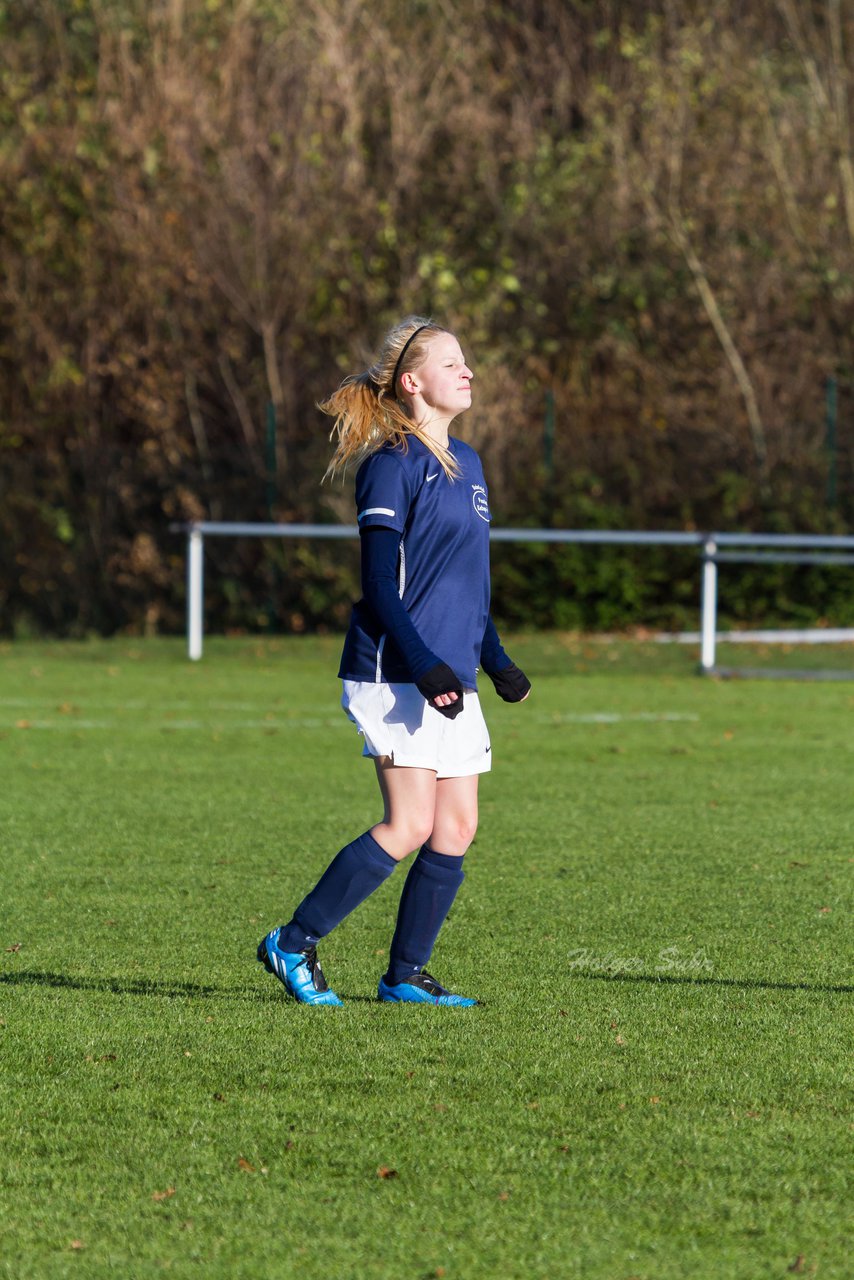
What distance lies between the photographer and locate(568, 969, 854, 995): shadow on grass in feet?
17.5

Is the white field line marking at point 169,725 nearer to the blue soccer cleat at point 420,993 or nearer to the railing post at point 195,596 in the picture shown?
the railing post at point 195,596

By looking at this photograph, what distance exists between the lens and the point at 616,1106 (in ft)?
13.5

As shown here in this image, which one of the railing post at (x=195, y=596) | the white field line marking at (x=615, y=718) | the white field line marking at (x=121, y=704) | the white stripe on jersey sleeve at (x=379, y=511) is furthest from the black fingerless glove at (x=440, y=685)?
the railing post at (x=195, y=596)

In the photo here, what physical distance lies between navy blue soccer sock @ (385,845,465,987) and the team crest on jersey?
94 cm

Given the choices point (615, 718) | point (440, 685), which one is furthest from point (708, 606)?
point (440, 685)

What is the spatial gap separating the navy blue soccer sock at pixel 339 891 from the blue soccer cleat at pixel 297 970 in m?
0.02

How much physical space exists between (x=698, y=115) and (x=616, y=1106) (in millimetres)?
22281

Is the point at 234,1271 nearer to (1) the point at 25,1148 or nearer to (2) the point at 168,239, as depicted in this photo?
(1) the point at 25,1148

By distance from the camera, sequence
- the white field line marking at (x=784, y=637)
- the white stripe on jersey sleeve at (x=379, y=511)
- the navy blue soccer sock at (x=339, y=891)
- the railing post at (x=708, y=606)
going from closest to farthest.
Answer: the white stripe on jersey sleeve at (x=379, y=511), the navy blue soccer sock at (x=339, y=891), the railing post at (x=708, y=606), the white field line marking at (x=784, y=637)

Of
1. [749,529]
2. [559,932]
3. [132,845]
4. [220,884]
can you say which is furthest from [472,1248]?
[749,529]

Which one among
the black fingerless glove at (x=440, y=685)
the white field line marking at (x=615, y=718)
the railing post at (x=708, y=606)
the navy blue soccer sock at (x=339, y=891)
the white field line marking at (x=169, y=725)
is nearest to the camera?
the black fingerless glove at (x=440, y=685)

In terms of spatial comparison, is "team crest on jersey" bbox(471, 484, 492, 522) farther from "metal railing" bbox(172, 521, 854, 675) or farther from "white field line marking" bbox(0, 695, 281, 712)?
"metal railing" bbox(172, 521, 854, 675)

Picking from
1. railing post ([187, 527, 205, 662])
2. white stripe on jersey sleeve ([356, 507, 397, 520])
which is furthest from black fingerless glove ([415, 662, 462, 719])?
railing post ([187, 527, 205, 662])

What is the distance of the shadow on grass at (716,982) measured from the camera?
17.5ft
